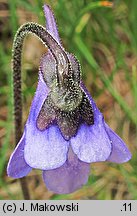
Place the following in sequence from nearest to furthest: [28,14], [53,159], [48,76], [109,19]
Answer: [53,159]
[48,76]
[109,19]
[28,14]

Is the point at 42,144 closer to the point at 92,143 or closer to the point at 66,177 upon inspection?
the point at 92,143

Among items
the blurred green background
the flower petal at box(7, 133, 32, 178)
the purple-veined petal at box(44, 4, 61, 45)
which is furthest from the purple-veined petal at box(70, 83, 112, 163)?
the blurred green background

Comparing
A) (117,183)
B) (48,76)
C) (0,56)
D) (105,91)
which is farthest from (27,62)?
(48,76)

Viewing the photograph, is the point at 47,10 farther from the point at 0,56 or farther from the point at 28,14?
the point at 28,14

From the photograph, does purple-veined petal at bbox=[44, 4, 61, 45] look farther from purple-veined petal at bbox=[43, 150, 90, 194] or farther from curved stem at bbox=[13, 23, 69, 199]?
purple-veined petal at bbox=[43, 150, 90, 194]

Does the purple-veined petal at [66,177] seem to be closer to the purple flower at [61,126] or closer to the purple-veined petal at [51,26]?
the purple flower at [61,126]

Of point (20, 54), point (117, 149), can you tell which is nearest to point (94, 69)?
point (20, 54)
